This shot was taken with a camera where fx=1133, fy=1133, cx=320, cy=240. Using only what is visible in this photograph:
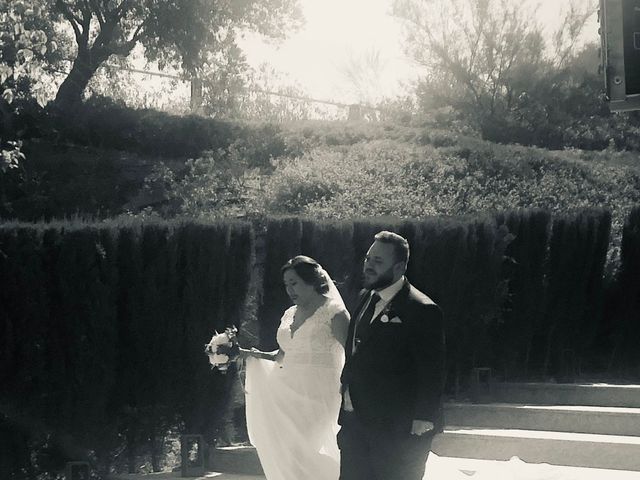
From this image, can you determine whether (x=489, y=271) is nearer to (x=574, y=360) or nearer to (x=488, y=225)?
(x=488, y=225)

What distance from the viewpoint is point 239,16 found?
82.7ft

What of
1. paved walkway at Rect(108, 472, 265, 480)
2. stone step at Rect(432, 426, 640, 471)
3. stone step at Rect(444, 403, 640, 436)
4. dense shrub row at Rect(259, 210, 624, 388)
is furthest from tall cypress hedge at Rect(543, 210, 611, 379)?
paved walkway at Rect(108, 472, 265, 480)

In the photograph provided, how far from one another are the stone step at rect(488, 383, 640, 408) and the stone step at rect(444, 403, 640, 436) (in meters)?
0.42

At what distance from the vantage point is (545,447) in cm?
1022

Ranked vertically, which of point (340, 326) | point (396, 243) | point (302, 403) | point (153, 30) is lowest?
point (302, 403)

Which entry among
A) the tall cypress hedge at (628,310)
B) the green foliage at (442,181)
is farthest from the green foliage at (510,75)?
the tall cypress hedge at (628,310)

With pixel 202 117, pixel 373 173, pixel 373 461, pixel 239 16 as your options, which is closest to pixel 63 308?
pixel 373 461

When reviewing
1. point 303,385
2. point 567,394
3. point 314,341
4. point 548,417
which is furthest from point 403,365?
point 567,394

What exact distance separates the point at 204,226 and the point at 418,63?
64.0 feet

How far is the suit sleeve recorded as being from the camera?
6.22 m

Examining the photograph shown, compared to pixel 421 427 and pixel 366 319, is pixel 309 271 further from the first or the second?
pixel 421 427

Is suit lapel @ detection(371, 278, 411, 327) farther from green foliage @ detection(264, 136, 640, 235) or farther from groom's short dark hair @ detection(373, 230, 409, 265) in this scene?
green foliage @ detection(264, 136, 640, 235)

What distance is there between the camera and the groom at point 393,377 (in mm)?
6262

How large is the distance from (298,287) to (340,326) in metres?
0.40
